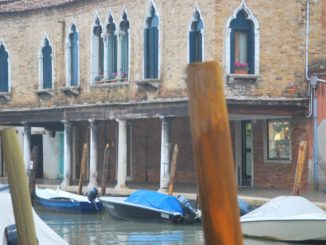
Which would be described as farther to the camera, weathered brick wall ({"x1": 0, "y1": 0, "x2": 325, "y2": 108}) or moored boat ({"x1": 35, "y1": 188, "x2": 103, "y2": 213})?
moored boat ({"x1": 35, "y1": 188, "x2": 103, "y2": 213})

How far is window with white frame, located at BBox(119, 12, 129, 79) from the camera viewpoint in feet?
75.4

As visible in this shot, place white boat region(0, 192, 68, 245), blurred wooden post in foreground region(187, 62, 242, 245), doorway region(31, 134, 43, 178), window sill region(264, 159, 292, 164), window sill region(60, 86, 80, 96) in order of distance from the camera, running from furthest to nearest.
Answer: doorway region(31, 134, 43, 178), window sill region(60, 86, 80, 96), window sill region(264, 159, 292, 164), white boat region(0, 192, 68, 245), blurred wooden post in foreground region(187, 62, 242, 245)

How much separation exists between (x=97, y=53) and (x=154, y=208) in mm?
6945

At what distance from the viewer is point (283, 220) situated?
1486cm

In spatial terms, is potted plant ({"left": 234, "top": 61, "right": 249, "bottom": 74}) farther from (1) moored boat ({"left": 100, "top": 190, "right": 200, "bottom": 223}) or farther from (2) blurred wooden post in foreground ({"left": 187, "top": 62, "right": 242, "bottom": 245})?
(2) blurred wooden post in foreground ({"left": 187, "top": 62, "right": 242, "bottom": 245})

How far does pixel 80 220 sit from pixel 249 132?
17.7 feet

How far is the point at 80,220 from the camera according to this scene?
20266 millimetres

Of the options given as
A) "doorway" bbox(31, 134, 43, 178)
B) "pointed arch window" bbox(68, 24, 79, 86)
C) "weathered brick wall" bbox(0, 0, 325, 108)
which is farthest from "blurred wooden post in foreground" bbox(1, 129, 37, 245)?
"doorway" bbox(31, 134, 43, 178)

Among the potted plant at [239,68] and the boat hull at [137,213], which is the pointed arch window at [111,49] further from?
the boat hull at [137,213]

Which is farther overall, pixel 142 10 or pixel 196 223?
pixel 142 10

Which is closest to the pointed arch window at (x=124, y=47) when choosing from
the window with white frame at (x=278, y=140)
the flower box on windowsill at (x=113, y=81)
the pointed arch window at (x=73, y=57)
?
the flower box on windowsill at (x=113, y=81)

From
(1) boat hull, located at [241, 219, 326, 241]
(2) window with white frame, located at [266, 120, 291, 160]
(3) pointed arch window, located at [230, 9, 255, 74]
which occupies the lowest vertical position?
(1) boat hull, located at [241, 219, 326, 241]

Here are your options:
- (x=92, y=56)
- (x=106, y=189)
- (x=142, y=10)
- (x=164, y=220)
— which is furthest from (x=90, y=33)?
(x=164, y=220)

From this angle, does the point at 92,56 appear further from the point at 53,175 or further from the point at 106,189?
the point at 53,175
